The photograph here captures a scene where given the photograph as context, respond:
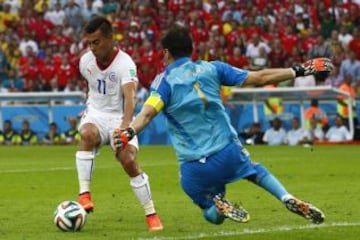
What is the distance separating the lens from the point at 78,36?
122ft

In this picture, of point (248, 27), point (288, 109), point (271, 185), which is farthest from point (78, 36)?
point (271, 185)

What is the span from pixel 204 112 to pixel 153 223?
1841mm

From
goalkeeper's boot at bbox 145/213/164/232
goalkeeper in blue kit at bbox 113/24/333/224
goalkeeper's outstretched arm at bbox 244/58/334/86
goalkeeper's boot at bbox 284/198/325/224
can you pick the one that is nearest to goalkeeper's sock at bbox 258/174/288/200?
goalkeeper in blue kit at bbox 113/24/333/224

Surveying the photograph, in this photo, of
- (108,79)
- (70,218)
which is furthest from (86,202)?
(108,79)

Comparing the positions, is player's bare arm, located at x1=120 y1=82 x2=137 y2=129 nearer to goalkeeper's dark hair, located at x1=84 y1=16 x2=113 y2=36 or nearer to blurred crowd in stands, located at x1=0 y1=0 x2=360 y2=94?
goalkeeper's dark hair, located at x1=84 y1=16 x2=113 y2=36

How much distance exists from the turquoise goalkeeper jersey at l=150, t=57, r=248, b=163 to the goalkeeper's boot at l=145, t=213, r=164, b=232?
1.38m

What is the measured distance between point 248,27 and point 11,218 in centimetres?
2270

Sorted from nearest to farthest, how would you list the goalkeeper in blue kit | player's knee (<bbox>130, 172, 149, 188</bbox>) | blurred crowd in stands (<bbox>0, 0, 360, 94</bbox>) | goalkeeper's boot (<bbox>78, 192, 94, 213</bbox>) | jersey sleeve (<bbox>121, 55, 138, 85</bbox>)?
1. the goalkeeper in blue kit
2. player's knee (<bbox>130, 172, 149, 188</bbox>)
3. goalkeeper's boot (<bbox>78, 192, 94, 213</bbox>)
4. jersey sleeve (<bbox>121, 55, 138, 85</bbox>)
5. blurred crowd in stands (<bbox>0, 0, 360, 94</bbox>)

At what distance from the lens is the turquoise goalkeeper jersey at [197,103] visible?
9.97 meters

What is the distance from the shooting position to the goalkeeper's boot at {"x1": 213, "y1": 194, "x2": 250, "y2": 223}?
10.1 meters

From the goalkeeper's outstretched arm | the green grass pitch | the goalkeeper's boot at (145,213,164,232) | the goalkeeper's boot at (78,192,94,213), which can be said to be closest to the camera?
the goalkeeper's outstretched arm

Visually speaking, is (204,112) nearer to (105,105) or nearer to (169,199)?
(105,105)

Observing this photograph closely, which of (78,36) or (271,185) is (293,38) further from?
(271,185)

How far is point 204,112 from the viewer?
32.8 feet
